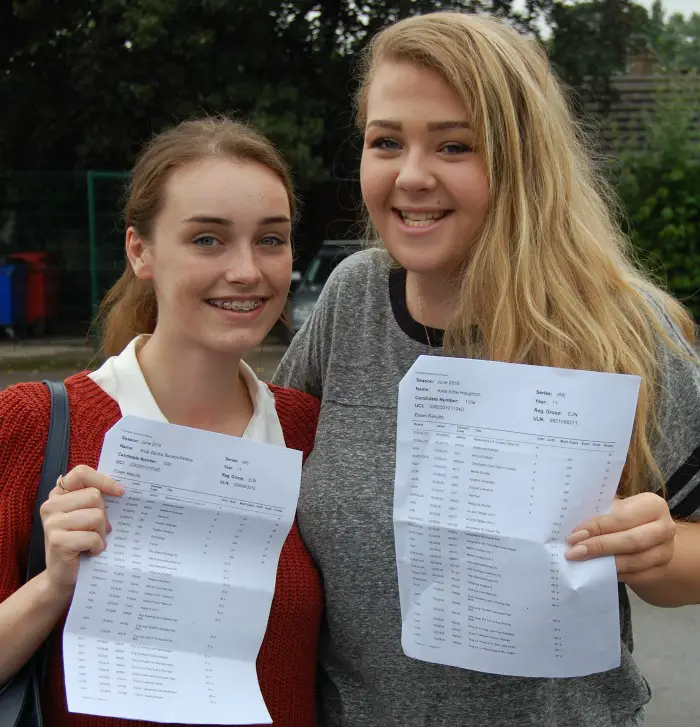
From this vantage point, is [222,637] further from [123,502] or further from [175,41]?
[175,41]

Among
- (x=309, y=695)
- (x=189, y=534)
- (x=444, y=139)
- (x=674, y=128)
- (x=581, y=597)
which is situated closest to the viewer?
(x=581, y=597)

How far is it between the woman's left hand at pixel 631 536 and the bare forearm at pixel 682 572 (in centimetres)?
13

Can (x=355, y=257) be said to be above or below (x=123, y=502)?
above

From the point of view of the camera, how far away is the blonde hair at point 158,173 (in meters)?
1.97

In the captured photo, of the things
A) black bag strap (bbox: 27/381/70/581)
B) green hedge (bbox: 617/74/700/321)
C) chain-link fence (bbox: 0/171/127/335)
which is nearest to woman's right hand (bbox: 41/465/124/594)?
black bag strap (bbox: 27/381/70/581)

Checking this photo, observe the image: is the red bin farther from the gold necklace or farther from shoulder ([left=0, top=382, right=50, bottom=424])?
the gold necklace

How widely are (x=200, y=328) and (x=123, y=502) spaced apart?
425 mm

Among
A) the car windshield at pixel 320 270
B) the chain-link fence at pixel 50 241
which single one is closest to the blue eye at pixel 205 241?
the car windshield at pixel 320 270

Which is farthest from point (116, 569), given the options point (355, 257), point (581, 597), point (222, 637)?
point (355, 257)

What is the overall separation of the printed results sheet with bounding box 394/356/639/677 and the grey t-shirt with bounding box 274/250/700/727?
6.2 inches

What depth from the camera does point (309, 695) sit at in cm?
188

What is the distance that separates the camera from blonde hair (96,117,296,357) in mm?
1968

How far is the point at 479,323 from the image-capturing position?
5.79 feet

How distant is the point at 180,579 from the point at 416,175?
0.84 metres
